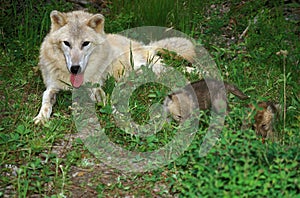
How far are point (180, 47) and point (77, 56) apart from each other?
1489 millimetres

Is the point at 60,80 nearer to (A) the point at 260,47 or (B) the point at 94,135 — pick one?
(B) the point at 94,135

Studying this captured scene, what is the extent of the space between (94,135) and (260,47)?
2655 millimetres

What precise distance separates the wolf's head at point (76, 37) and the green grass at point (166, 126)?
14.6 inches

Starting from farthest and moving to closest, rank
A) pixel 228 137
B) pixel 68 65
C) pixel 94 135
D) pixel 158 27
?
1. pixel 158 27
2. pixel 68 65
3. pixel 94 135
4. pixel 228 137

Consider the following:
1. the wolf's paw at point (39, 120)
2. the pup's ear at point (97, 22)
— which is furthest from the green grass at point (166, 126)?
the pup's ear at point (97, 22)

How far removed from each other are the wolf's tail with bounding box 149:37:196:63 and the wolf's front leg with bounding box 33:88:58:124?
1467 millimetres

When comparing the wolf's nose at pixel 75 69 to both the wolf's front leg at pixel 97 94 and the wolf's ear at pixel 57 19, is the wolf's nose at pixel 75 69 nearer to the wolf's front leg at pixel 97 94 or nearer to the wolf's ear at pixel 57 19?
the wolf's front leg at pixel 97 94

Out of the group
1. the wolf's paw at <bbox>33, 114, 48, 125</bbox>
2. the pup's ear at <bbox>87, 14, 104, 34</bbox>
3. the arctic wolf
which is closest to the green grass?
the wolf's paw at <bbox>33, 114, 48, 125</bbox>

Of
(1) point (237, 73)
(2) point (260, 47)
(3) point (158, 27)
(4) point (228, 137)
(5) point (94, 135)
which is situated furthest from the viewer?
(3) point (158, 27)

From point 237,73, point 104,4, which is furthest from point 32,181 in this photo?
point 104,4

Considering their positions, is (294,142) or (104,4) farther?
(104,4)

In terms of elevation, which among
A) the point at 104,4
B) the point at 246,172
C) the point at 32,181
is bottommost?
the point at 32,181

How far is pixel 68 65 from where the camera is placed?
5.20 metres

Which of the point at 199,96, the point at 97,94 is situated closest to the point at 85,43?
the point at 97,94
